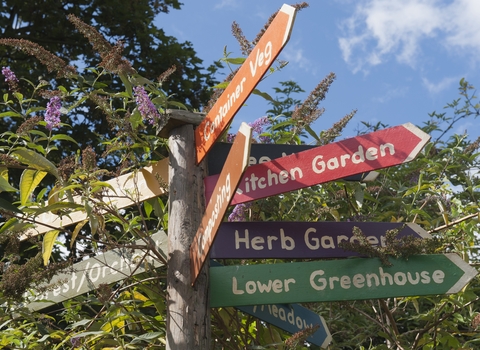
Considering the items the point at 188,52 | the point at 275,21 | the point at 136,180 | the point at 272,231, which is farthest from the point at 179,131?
the point at 188,52

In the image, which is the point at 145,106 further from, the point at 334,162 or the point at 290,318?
the point at 290,318

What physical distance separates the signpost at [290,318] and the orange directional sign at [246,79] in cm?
62

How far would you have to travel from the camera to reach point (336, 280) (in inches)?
87.5

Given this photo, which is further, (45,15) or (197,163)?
(45,15)

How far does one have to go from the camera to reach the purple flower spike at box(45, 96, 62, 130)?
2.69m

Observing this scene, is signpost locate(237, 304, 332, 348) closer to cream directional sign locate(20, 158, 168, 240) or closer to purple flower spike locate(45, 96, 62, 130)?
cream directional sign locate(20, 158, 168, 240)

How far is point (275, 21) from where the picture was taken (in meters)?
1.91

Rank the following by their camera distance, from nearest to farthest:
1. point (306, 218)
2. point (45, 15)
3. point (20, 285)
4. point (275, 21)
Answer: point (275, 21) < point (20, 285) < point (306, 218) < point (45, 15)

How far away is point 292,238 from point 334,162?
0.33m

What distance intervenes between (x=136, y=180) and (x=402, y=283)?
3.76 ft

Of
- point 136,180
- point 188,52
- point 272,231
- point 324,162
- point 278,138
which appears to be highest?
point 188,52

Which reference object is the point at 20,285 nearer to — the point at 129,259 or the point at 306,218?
the point at 129,259

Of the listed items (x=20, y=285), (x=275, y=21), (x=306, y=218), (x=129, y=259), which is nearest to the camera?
(x=275, y=21)

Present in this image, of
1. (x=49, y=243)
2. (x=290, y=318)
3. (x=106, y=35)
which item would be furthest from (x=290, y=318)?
(x=106, y=35)
